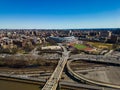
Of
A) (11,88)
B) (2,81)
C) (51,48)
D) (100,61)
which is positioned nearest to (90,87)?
(11,88)

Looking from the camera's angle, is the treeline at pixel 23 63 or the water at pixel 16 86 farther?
the treeline at pixel 23 63

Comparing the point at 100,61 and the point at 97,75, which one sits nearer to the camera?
the point at 97,75

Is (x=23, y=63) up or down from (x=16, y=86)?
up

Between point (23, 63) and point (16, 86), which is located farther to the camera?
point (23, 63)

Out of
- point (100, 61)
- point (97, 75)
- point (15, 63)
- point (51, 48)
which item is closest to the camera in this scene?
point (97, 75)

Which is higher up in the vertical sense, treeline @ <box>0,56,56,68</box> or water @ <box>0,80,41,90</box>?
treeline @ <box>0,56,56,68</box>

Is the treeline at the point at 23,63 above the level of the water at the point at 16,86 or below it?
above

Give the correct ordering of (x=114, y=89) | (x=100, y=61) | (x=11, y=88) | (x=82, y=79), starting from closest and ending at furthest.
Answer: (x=114, y=89)
(x=11, y=88)
(x=82, y=79)
(x=100, y=61)

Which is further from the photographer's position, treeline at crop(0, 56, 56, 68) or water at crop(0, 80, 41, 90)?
treeline at crop(0, 56, 56, 68)

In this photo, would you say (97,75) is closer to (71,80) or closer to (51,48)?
(71,80)
